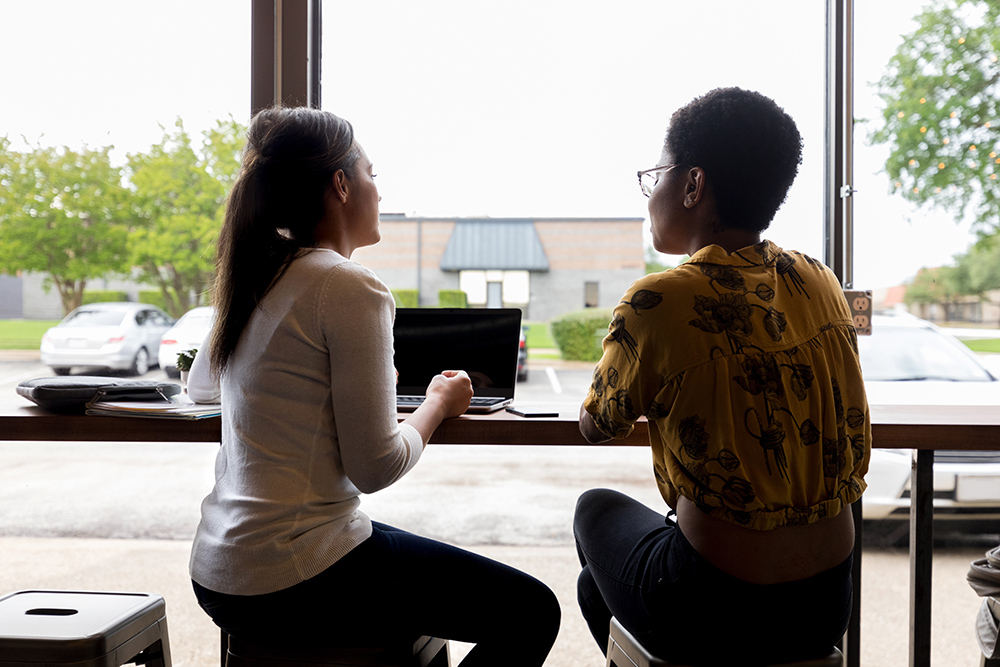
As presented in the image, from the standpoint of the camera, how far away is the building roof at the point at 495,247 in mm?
2488

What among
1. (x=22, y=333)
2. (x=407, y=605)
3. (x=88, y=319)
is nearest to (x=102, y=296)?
(x=88, y=319)

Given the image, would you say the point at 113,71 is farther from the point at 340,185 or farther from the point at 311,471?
the point at 311,471

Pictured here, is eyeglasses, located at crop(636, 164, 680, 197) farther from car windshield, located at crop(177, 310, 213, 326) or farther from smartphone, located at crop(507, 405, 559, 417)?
car windshield, located at crop(177, 310, 213, 326)

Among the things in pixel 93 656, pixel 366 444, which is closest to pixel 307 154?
pixel 366 444

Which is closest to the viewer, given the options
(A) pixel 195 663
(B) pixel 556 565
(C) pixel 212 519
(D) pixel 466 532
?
(C) pixel 212 519

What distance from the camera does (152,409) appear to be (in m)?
1.43

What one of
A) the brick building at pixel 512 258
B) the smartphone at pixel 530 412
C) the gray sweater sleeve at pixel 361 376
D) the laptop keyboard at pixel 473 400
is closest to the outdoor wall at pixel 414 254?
the brick building at pixel 512 258

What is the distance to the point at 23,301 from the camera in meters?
2.56

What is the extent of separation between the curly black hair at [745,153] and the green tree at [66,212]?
85.4 inches

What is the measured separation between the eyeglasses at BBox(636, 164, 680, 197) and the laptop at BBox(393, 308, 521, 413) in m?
0.52

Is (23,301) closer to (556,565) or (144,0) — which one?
(144,0)

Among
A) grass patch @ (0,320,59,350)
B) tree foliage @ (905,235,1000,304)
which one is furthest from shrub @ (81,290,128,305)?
tree foliage @ (905,235,1000,304)

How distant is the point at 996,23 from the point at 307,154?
2.45 metres

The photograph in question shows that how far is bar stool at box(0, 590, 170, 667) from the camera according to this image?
3.68ft
